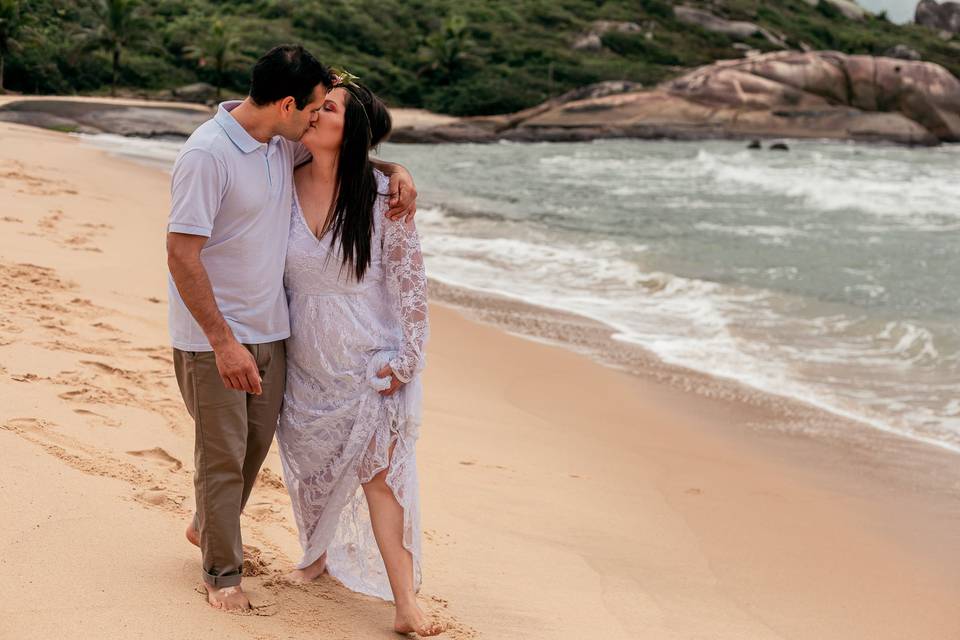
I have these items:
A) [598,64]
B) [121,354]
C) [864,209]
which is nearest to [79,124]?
[864,209]

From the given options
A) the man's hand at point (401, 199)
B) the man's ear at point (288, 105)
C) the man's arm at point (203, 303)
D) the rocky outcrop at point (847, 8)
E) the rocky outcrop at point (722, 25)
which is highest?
the rocky outcrop at point (847, 8)

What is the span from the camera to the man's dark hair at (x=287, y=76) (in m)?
2.98

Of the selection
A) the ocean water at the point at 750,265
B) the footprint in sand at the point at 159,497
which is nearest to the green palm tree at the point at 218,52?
the ocean water at the point at 750,265

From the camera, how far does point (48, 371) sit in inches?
190

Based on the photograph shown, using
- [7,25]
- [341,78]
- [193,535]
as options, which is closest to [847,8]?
[7,25]

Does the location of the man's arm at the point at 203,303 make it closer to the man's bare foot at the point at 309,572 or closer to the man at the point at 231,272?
the man at the point at 231,272

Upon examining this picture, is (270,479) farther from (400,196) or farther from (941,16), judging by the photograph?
(941,16)

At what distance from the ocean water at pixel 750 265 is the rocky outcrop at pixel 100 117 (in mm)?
3891

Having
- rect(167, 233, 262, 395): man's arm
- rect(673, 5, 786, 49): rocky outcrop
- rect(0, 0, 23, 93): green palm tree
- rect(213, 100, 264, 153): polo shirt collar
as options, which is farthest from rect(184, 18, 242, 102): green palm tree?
rect(167, 233, 262, 395): man's arm

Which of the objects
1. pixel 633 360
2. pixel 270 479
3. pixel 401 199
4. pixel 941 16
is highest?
pixel 941 16

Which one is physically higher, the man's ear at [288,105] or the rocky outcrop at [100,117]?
the man's ear at [288,105]

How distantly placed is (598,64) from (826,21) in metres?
28.5

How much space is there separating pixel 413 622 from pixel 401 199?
4.28 ft

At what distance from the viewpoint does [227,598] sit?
3.09 meters
